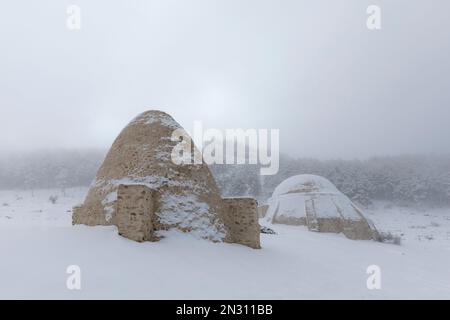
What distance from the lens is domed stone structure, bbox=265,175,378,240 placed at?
23.9 m

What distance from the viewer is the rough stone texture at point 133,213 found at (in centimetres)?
741

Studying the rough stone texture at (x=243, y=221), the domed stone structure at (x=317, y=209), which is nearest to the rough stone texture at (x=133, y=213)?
the rough stone texture at (x=243, y=221)

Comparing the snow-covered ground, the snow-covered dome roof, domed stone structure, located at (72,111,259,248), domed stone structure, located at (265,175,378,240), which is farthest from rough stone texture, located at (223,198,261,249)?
the snow-covered dome roof

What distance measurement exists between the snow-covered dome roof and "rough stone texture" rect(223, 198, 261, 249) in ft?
63.2

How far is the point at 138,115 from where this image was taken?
1148 centimetres

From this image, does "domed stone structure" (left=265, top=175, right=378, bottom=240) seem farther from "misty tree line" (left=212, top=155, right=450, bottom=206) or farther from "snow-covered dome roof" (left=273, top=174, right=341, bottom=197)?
"misty tree line" (left=212, top=155, right=450, bottom=206)

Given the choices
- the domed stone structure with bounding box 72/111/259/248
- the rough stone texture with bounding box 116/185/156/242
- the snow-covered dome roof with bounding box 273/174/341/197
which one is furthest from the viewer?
the snow-covered dome roof with bounding box 273/174/341/197

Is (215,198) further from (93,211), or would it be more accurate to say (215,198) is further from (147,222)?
(93,211)

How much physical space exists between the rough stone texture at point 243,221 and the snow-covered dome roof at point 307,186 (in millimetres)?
19261

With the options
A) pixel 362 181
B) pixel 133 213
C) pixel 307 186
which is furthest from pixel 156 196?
pixel 362 181

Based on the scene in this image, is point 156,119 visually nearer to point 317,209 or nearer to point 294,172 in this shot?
point 317,209

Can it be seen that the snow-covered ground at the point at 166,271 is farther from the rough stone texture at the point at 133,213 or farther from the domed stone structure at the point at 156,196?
the domed stone structure at the point at 156,196

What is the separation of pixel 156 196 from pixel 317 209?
19.5 meters

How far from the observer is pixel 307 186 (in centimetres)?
2888
